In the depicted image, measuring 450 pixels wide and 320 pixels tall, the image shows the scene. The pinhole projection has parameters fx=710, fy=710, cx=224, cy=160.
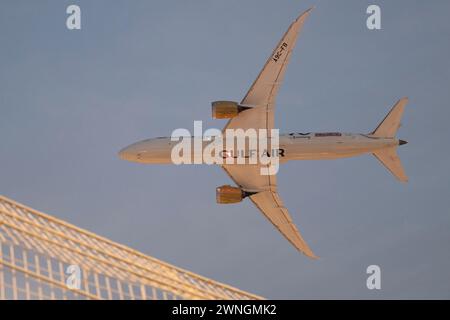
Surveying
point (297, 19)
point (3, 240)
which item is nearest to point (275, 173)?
point (297, 19)

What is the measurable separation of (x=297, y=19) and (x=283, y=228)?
17.9 metres

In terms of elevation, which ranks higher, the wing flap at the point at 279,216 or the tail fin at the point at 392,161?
the tail fin at the point at 392,161

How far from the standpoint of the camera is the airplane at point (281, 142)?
50.7 m

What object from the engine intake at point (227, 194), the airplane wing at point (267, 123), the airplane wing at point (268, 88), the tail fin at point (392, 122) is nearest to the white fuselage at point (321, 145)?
the tail fin at point (392, 122)

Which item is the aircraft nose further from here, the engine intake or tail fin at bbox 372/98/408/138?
tail fin at bbox 372/98/408/138

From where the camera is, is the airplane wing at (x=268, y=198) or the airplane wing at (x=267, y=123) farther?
the airplane wing at (x=268, y=198)

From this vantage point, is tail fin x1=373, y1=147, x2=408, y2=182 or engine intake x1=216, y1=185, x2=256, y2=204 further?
engine intake x1=216, y1=185, x2=256, y2=204

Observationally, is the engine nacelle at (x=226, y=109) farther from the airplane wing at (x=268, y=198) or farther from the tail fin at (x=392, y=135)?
the tail fin at (x=392, y=135)

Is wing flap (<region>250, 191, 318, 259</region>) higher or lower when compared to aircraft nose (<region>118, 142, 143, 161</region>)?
lower

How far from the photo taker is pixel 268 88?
5153 cm

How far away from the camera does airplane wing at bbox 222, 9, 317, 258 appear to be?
49656mm

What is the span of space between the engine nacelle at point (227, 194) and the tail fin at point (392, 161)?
37.4 ft

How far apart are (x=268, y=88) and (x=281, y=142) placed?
13.4 ft

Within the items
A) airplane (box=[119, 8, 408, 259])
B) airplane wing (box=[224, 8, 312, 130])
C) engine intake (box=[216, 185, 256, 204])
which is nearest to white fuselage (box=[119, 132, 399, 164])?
airplane (box=[119, 8, 408, 259])
